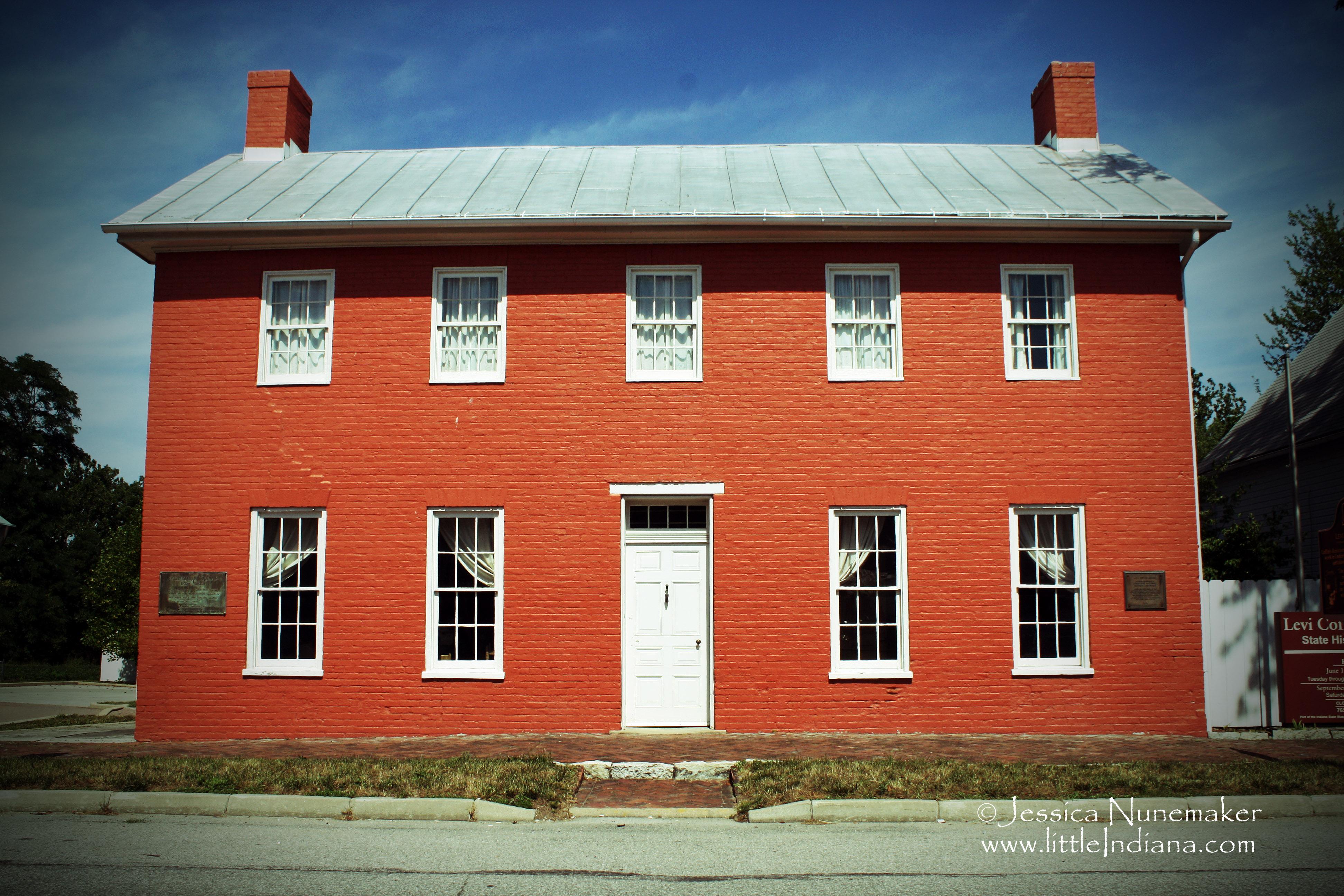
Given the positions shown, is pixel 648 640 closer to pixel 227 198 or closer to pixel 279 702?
pixel 279 702

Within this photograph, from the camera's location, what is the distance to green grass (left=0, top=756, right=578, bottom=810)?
25.0 feet

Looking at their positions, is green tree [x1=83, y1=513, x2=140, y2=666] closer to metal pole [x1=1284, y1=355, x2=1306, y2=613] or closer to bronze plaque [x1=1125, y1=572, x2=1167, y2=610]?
bronze plaque [x1=1125, y1=572, x2=1167, y2=610]

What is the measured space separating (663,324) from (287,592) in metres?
5.73

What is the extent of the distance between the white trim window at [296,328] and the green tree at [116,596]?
86.5 ft

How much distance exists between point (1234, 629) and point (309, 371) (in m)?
12.0

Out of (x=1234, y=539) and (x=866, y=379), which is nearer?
(x=866, y=379)

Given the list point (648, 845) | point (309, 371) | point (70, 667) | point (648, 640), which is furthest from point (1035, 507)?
point (70, 667)

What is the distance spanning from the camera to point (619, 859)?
20.1 ft

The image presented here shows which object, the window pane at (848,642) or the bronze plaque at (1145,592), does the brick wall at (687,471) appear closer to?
the bronze plaque at (1145,592)

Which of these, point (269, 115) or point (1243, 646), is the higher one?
point (269, 115)

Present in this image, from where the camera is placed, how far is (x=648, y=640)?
36.8 ft

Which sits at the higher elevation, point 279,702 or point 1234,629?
point 1234,629

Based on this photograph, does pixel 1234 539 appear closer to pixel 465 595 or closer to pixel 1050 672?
pixel 1050 672

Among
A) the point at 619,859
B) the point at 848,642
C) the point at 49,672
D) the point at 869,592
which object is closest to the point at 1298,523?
the point at 869,592
